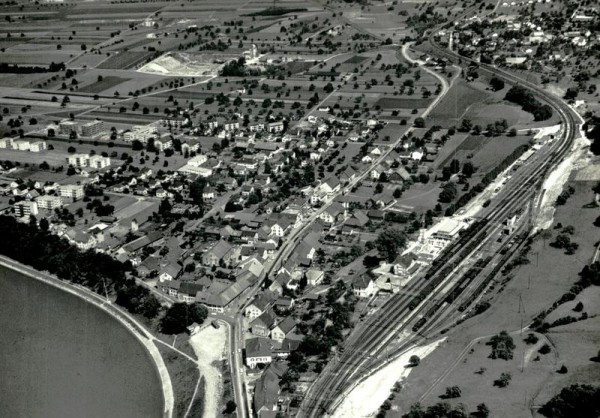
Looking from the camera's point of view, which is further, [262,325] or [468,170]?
[468,170]

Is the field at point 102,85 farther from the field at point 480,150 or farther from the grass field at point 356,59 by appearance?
the field at point 480,150

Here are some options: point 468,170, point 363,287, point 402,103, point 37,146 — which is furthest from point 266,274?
point 402,103

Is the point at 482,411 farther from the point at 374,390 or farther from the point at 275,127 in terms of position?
the point at 275,127

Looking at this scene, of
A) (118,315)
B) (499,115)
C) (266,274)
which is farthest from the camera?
(499,115)

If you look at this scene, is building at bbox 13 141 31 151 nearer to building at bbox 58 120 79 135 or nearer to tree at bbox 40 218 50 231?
building at bbox 58 120 79 135

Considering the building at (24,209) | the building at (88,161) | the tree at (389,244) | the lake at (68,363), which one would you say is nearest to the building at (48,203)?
the building at (24,209)

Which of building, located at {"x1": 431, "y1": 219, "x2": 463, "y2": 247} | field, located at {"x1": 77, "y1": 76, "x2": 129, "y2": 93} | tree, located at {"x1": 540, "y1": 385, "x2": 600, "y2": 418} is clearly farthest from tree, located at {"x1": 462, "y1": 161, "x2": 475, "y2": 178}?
field, located at {"x1": 77, "y1": 76, "x2": 129, "y2": 93}
